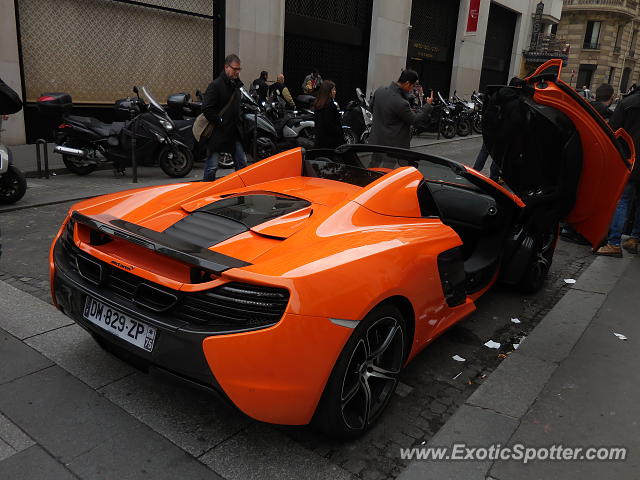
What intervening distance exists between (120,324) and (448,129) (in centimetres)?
1817

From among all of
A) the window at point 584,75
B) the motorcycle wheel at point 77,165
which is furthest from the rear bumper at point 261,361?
the window at point 584,75

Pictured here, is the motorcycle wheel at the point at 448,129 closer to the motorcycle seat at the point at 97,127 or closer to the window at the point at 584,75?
the motorcycle seat at the point at 97,127

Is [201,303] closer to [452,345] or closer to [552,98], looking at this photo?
[452,345]

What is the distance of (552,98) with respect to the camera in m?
3.93

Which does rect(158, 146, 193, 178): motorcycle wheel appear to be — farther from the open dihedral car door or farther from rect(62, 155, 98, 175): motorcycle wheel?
the open dihedral car door

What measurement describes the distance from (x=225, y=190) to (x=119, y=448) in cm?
163

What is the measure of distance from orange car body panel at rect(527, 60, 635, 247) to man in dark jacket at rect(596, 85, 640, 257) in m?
1.68

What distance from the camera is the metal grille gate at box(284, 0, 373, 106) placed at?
1738 cm

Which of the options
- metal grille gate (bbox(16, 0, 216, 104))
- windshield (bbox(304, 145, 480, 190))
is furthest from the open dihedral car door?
metal grille gate (bbox(16, 0, 216, 104))

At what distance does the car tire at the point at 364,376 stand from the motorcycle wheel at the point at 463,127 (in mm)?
18451

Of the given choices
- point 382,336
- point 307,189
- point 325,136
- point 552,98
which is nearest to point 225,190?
point 307,189

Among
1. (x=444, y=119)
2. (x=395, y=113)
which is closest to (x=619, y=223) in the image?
(x=395, y=113)

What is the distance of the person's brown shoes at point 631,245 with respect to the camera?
6.32m

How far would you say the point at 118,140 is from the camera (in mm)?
8719
